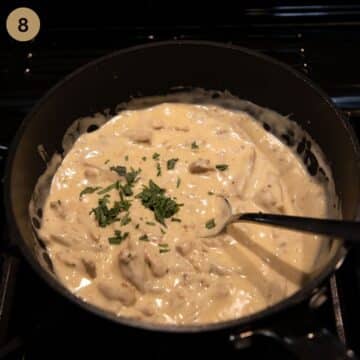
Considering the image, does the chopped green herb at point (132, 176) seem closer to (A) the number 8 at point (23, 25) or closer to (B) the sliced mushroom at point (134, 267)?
(B) the sliced mushroom at point (134, 267)

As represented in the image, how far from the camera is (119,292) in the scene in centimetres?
111

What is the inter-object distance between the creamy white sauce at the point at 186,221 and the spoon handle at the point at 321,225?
12 cm

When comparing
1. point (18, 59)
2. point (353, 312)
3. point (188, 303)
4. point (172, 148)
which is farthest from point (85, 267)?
point (18, 59)

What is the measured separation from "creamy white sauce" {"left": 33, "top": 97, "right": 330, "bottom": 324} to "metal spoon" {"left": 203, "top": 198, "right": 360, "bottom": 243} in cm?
2

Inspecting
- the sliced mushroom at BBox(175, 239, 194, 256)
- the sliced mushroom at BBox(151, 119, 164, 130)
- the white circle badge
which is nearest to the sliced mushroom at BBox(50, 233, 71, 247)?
the sliced mushroom at BBox(175, 239, 194, 256)

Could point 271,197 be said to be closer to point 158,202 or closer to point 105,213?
point 158,202

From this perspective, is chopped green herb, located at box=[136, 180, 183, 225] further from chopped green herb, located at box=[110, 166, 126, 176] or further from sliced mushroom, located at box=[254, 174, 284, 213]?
sliced mushroom, located at box=[254, 174, 284, 213]

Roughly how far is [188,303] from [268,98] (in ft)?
1.73

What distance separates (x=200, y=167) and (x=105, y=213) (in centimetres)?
22

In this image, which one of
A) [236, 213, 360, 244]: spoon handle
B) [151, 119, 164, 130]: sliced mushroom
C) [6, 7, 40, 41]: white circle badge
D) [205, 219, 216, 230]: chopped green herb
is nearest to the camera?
[236, 213, 360, 244]: spoon handle

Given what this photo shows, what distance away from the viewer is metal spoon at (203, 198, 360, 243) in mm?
968

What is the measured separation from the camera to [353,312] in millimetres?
1132

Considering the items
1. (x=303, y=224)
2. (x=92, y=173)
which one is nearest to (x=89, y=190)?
(x=92, y=173)

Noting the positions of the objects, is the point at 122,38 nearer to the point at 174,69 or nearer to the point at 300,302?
the point at 174,69
